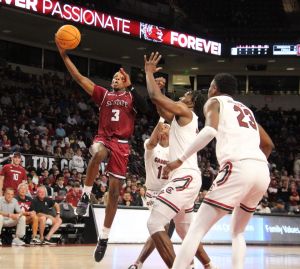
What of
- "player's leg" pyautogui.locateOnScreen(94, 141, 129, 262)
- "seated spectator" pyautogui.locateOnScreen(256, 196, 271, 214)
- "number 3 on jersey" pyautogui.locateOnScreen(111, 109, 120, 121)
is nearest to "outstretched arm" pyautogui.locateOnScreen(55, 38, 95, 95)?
"number 3 on jersey" pyautogui.locateOnScreen(111, 109, 120, 121)

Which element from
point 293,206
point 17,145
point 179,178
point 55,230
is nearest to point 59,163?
point 17,145

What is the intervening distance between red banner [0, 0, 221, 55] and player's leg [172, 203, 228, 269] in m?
15.5

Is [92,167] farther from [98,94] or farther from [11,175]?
[11,175]

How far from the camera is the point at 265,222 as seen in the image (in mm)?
17859

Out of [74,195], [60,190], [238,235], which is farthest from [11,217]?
[238,235]

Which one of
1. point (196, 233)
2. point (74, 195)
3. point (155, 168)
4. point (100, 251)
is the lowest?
point (74, 195)

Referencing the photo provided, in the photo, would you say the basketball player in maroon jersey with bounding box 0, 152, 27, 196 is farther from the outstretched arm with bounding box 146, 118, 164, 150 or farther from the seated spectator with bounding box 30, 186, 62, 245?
the outstretched arm with bounding box 146, 118, 164, 150

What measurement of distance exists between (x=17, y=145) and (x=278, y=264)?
9634 millimetres

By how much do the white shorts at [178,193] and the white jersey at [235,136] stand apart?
1006 millimetres

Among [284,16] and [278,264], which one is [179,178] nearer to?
[278,264]

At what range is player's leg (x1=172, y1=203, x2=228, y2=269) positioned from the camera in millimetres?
5352

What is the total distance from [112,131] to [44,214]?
22.1 ft

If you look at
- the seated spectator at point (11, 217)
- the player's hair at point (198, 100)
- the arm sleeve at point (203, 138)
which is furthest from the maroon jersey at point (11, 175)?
the arm sleeve at point (203, 138)

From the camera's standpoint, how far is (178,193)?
6.41 m
